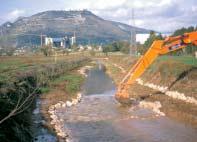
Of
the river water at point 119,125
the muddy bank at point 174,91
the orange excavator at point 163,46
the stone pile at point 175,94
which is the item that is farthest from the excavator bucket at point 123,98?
the stone pile at point 175,94

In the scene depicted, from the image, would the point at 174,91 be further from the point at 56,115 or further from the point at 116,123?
the point at 56,115

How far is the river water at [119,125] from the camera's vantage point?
641 inches

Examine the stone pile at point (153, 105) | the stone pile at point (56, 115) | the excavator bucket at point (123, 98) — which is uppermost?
the excavator bucket at point (123, 98)

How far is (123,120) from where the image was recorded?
20.3 metres

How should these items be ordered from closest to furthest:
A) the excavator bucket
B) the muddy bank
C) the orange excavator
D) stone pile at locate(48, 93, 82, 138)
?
stone pile at locate(48, 93, 82, 138)
the muddy bank
the orange excavator
the excavator bucket

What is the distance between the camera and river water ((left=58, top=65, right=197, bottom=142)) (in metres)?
Result: 16.3

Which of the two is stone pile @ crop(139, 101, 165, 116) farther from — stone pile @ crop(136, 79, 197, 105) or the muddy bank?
stone pile @ crop(136, 79, 197, 105)

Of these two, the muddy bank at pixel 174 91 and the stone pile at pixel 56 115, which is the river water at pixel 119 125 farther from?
the muddy bank at pixel 174 91

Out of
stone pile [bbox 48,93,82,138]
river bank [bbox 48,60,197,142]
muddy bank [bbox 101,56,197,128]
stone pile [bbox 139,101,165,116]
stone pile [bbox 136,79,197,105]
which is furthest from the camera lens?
stone pile [bbox 136,79,197,105]

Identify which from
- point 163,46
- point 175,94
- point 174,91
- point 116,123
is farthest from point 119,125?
point 174,91

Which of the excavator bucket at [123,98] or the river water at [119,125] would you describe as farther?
the excavator bucket at [123,98]

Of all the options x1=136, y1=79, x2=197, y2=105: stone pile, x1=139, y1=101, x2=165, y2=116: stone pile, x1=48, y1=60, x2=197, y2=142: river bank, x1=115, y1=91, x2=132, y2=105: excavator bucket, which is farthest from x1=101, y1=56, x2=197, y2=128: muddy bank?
x1=115, y1=91, x2=132, y2=105: excavator bucket

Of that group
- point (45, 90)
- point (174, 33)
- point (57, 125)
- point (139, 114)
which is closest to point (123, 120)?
point (139, 114)

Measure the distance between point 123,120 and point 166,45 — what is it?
5.16 metres
